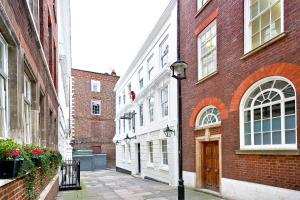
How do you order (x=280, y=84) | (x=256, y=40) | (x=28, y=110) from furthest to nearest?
(x=256, y=40)
(x=280, y=84)
(x=28, y=110)

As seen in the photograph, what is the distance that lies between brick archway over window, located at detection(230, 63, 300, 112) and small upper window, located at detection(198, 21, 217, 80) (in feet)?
6.71

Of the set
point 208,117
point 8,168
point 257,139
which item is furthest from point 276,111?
point 8,168

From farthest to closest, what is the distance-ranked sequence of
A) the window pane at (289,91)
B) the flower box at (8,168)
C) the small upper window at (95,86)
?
the small upper window at (95,86) < the window pane at (289,91) < the flower box at (8,168)

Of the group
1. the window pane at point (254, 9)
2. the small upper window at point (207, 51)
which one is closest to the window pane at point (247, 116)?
the small upper window at point (207, 51)

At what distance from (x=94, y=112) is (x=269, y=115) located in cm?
2725

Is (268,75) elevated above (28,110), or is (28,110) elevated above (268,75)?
(268,75)

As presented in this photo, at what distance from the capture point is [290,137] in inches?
287

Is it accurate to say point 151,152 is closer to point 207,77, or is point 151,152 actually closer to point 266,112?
point 207,77

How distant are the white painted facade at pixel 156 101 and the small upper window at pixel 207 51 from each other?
213cm

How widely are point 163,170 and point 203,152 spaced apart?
164 inches

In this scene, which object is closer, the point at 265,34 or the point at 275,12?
the point at 275,12

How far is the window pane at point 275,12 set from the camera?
25.8 feet

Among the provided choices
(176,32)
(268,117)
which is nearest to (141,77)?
(176,32)

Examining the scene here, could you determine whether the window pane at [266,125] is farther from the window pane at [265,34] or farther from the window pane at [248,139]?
the window pane at [265,34]
